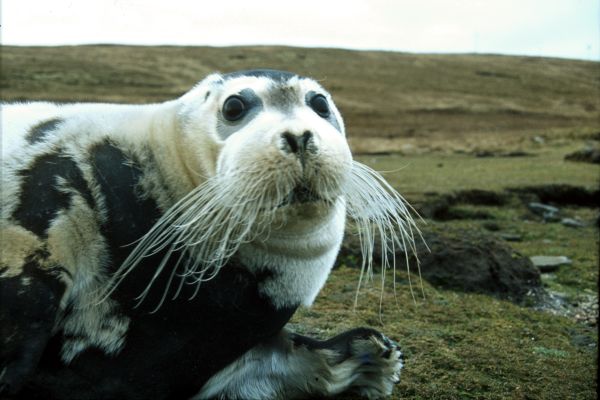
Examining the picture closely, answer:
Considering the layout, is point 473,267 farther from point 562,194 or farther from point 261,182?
point 562,194

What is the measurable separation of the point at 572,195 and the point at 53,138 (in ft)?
37.5

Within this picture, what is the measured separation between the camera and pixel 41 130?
3.51 m

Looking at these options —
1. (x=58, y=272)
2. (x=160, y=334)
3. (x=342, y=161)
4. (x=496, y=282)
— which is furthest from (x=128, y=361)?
(x=496, y=282)

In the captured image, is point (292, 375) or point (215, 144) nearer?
point (215, 144)

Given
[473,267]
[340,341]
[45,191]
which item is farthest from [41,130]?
[473,267]

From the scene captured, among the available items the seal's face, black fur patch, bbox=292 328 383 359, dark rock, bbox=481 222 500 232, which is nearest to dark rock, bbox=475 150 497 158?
dark rock, bbox=481 222 500 232

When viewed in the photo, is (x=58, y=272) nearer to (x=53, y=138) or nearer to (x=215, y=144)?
(x=53, y=138)

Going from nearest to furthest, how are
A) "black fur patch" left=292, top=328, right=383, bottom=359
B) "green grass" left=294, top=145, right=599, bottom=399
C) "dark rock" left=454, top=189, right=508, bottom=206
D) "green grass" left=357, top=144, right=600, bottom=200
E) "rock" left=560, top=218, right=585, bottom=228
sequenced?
"black fur patch" left=292, top=328, right=383, bottom=359
"green grass" left=294, top=145, right=599, bottom=399
"rock" left=560, top=218, right=585, bottom=228
"dark rock" left=454, top=189, right=508, bottom=206
"green grass" left=357, top=144, right=600, bottom=200

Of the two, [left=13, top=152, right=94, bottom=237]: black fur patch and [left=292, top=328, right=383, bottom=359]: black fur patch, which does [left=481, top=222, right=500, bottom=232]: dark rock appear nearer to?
[left=292, top=328, right=383, bottom=359]: black fur patch

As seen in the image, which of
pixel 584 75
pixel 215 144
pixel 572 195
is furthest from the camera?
pixel 584 75

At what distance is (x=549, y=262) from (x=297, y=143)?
6.58 metres

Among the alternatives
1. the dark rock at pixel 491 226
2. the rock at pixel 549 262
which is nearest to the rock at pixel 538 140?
the dark rock at pixel 491 226

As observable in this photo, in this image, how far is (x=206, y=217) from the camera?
3.29 metres

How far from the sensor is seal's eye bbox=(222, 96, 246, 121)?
3.55 m
